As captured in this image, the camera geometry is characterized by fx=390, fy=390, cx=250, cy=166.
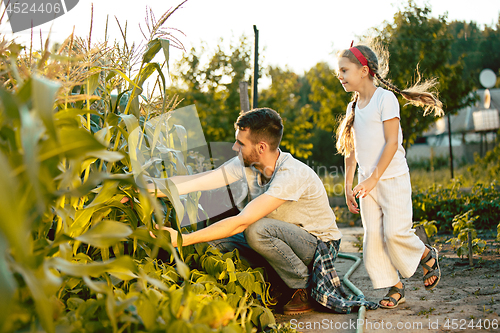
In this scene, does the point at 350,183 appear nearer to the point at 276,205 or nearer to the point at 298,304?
the point at 276,205

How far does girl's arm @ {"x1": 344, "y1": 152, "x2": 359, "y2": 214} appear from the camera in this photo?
2.26 metres

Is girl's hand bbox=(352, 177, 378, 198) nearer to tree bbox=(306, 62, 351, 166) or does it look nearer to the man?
the man

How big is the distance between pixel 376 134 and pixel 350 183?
0.36 metres

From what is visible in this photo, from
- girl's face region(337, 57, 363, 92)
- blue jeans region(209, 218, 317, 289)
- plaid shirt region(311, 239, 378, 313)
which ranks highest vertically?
girl's face region(337, 57, 363, 92)

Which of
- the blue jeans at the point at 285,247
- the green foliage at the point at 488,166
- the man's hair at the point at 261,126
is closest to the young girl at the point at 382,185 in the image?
the blue jeans at the point at 285,247

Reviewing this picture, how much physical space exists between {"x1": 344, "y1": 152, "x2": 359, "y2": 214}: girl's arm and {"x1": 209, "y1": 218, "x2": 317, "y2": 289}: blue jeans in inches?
15.2

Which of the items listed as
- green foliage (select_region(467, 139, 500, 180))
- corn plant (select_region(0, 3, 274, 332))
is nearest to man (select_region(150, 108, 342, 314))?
corn plant (select_region(0, 3, 274, 332))

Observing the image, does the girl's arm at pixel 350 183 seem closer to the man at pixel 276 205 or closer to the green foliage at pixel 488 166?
the man at pixel 276 205

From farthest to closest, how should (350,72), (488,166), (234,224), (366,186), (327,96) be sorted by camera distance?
(488,166) < (327,96) < (350,72) < (366,186) < (234,224)

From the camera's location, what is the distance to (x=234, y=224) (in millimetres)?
1679

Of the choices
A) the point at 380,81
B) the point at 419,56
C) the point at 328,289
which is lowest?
the point at 328,289

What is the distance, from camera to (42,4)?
156 cm

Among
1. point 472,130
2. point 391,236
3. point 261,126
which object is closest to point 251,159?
point 261,126

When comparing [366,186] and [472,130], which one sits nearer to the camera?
[366,186]
